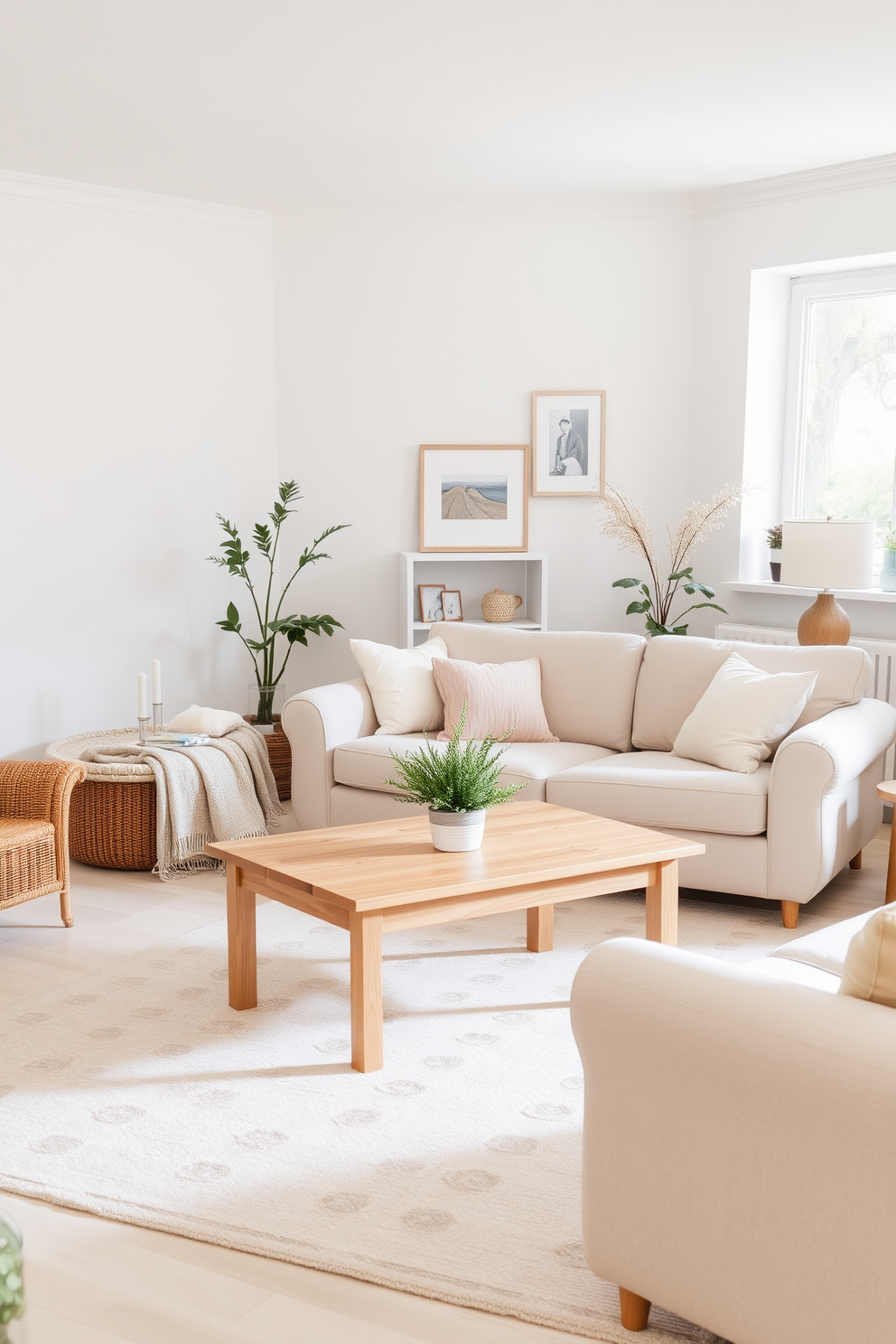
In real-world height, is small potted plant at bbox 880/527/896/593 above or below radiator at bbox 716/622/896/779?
above

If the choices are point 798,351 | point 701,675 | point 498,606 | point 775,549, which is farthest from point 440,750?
point 798,351

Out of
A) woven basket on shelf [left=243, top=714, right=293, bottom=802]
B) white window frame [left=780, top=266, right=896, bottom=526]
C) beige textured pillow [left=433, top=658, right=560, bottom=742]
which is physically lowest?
woven basket on shelf [left=243, top=714, right=293, bottom=802]

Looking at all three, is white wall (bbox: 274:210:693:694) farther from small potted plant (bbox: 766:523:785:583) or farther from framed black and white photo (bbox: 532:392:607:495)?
small potted plant (bbox: 766:523:785:583)

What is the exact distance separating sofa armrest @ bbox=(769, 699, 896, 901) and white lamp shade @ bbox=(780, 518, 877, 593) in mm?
706

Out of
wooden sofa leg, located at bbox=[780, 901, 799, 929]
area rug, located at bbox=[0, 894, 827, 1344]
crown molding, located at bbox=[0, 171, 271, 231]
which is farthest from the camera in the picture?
crown molding, located at bbox=[0, 171, 271, 231]

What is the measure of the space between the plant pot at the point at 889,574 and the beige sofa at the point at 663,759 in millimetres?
1046

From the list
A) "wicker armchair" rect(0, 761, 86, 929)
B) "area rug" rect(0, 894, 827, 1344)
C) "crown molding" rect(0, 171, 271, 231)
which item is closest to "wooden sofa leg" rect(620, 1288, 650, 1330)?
"area rug" rect(0, 894, 827, 1344)

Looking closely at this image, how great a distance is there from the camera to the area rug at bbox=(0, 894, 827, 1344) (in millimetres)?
2182

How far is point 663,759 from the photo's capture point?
4.38 m

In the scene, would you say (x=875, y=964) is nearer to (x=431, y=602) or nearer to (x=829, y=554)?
(x=829, y=554)

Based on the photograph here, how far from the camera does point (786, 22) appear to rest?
141 inches

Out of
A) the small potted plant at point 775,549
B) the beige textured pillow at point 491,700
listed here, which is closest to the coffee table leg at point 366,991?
the beige textured pillow at point 491,700

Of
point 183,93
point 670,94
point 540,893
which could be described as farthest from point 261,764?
point 670,94

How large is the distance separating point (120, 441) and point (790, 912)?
3618 millimetres
